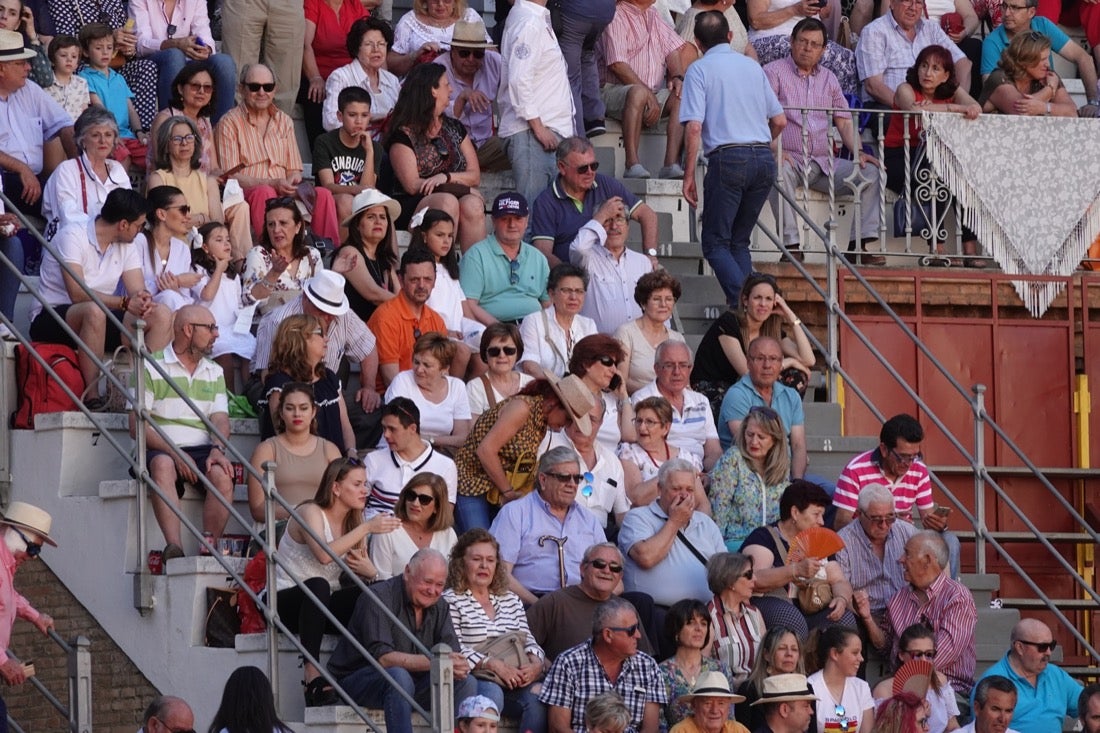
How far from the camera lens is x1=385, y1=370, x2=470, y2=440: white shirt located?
1467 cm

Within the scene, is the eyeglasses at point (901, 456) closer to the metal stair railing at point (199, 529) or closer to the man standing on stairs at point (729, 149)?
the man standing on stairs at point (729, 149)

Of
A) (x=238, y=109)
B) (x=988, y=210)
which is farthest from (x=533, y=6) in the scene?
(x=988, y=210)

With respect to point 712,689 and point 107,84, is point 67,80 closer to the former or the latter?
point 107,84

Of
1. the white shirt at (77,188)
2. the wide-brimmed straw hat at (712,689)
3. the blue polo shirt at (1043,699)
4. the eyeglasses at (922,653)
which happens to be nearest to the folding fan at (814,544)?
the eyeglasses at (922,653)

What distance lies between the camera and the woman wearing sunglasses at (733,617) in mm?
13742

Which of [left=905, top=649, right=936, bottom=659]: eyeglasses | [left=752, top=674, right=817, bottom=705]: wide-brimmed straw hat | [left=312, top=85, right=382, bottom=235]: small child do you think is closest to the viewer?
[left=752, top=674, right=817, bottom=705]: wide-brimmed straw hat

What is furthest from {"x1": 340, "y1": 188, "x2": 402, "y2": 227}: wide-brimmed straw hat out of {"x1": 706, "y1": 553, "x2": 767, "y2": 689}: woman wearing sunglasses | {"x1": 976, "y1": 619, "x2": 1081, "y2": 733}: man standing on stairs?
{"x1": 976, "y1": 619, "x2": 1081, "y2": 733}: man standing on stairs

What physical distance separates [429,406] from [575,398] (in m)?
0.86

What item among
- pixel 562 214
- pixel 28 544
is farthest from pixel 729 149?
pixel 28 544

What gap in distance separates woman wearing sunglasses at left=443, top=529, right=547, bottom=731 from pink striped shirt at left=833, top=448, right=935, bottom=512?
245cm

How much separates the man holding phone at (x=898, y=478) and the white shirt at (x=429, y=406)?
2.24m

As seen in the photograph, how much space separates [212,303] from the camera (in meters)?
15.1

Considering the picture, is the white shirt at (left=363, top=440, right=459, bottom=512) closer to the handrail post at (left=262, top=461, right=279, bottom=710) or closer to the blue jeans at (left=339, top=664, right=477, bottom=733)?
the handrail post at (left=262, top=461, right=279, bottom=710)

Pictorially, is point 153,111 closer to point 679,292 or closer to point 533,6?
point 533,6
